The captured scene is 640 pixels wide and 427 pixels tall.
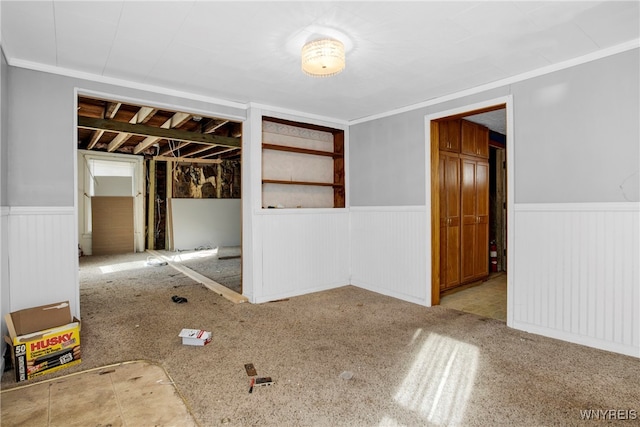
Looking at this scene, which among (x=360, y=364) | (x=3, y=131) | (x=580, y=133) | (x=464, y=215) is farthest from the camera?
(x=464, y=215)

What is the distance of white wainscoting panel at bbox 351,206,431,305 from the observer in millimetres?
3963

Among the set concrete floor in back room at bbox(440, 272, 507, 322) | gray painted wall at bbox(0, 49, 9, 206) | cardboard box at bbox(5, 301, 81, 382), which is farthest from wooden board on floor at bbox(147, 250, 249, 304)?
concrete floor in back room at bbox(440, 272, 507, 322)

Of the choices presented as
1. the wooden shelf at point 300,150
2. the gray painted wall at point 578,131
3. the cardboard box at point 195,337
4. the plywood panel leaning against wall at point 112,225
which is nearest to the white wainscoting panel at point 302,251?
the wooden shelf at point 300,150

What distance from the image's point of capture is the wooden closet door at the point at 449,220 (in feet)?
14.1

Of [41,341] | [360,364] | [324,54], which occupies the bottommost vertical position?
[360,364]

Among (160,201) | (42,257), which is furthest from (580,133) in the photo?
(160,201)

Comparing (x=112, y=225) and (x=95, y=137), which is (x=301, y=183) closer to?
(x=95, y=137)

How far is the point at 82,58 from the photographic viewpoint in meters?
2.71

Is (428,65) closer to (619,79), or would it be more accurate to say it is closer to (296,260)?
(619,79)

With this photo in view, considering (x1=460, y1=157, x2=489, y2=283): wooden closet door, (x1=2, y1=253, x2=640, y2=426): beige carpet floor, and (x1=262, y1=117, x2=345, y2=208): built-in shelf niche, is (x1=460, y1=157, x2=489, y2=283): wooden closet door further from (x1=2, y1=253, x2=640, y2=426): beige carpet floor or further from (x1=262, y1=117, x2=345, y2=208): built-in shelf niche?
(x1=262, y1=117, x2=345, y2=208): built-in shelf niche

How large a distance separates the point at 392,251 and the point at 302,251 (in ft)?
3.83

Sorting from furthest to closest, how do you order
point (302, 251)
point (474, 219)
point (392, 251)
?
point (474, 219), point (302, 251), point (392, 251)

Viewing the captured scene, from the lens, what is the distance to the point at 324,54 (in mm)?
2283

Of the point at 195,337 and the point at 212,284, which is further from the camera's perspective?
the point at 212,284
